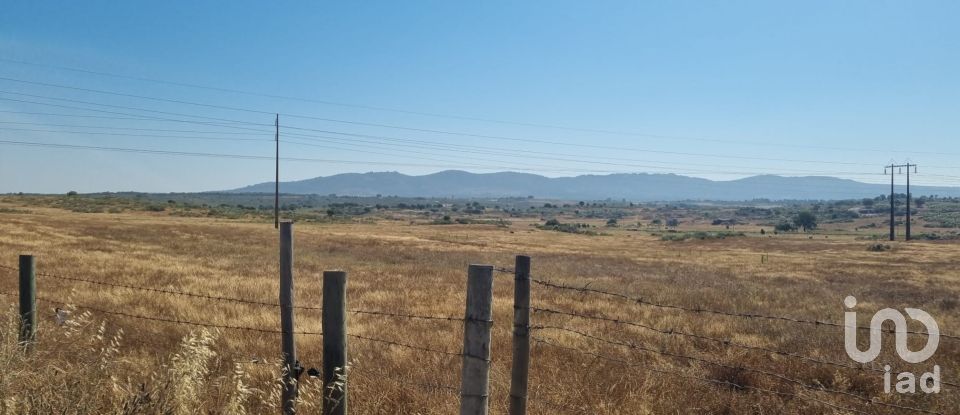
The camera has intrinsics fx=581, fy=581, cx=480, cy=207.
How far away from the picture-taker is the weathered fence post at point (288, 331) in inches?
209

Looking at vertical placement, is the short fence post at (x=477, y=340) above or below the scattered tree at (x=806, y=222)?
above

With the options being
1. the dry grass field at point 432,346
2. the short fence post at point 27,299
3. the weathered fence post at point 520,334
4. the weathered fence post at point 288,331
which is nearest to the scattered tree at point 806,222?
the dry grass field at point 432,346

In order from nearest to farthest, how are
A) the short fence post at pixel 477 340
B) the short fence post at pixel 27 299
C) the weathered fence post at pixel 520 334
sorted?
the short fence post at pixel 477 340, the weathered fence post at pixel 520 334, the short fence post at pixel 27 299

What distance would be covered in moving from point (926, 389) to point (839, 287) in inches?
703

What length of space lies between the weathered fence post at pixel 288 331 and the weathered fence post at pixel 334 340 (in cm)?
60

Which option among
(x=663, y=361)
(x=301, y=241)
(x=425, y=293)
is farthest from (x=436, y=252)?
(x=663, y=361)

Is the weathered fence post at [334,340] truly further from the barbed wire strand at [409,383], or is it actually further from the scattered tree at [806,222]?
the scattered tree at [806,222]

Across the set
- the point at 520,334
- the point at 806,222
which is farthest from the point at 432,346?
the point at 806,222

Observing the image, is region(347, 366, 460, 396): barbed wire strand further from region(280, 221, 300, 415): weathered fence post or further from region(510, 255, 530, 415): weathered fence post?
region(510, 255, 530, 415): weathered fence post

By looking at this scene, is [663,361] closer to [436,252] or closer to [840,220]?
[436,252]

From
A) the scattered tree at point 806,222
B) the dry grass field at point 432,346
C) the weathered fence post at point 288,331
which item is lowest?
the scattered tree at point 806,222

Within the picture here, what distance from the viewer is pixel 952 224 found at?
111000 millimetres

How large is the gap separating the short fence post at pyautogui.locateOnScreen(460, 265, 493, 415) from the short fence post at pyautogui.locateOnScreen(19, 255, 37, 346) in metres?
5.45

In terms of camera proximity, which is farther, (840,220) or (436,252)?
(840,220)
